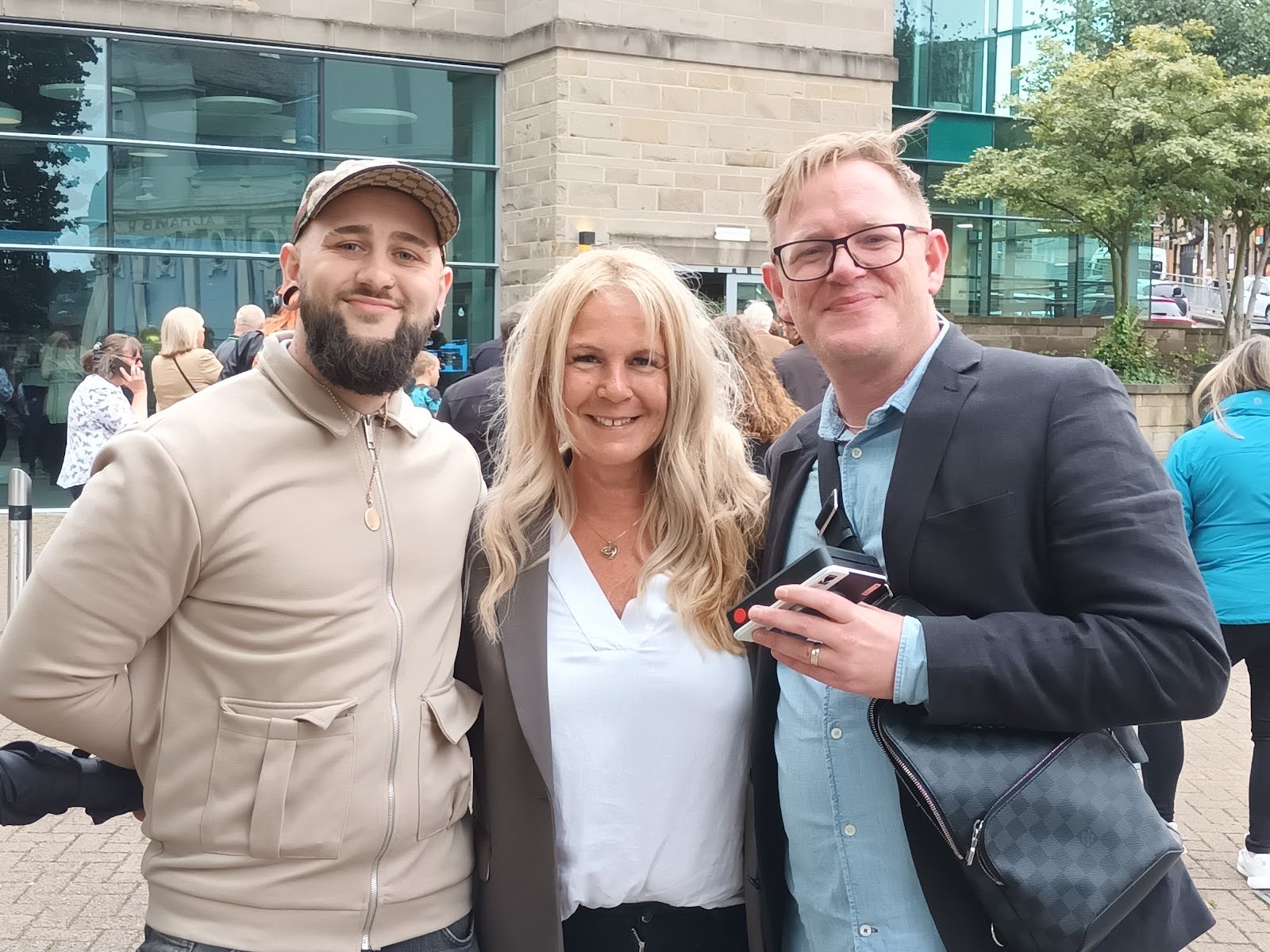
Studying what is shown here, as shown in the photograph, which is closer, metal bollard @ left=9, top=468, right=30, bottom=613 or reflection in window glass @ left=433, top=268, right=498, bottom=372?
metal bollard @ left=9, top=468, right=30, bottom=613

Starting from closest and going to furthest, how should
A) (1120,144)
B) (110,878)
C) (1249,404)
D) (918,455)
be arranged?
(918,455) → (110,878) → (1249,404) → (1120,144)

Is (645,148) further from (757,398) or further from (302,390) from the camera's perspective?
(302,390)

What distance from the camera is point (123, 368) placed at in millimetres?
11703

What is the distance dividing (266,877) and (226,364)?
8.11m

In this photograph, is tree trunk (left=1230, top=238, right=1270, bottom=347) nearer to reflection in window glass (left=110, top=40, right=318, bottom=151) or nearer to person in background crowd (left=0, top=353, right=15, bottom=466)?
reflection in window glass (left=110, top=40, right=318, bottom=151)

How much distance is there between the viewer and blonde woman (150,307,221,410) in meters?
10.2

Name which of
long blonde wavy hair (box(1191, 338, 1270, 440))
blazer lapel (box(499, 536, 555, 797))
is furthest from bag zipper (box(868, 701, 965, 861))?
long blonde wavy hair (box(1191, 338, 1270, 440))

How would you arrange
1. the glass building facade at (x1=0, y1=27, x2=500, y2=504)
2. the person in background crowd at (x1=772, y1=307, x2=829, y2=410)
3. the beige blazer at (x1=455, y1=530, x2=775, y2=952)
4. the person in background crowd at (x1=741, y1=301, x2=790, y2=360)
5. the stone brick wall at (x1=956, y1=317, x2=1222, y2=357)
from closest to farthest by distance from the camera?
the beige blazer at (x1=455, y1=530, x2=775, y2=952) < the person in background crowd at (x1=772, y1=307, x2=829, y2=410) < the person in background crowd at (x1=741, y1=301, x2=790, y2=360) < the glass building facade at (x1=0, y1=27, x2=500, y2=504) < the stone brick wall at (x1=956, y1=317, x2=1222, y2=357)

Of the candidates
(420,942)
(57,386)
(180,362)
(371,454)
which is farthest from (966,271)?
(420,942)

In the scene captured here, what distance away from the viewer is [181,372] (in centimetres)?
1027

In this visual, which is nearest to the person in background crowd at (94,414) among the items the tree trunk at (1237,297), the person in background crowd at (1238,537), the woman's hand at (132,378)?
the woman's hand at (132,378)

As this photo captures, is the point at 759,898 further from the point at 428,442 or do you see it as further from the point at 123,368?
the point at 123,368

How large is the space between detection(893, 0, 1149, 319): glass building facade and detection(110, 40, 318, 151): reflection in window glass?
9.77 metres

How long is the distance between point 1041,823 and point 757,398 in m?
4.05
